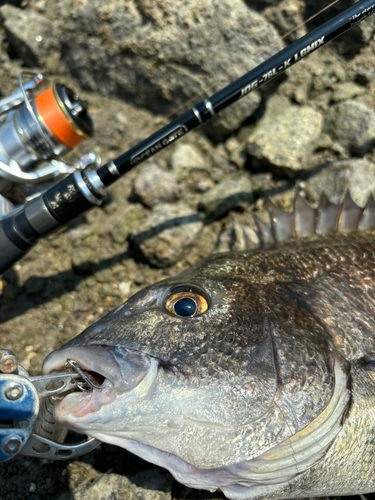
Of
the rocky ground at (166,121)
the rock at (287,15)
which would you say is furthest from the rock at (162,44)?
the rock at (287,15)

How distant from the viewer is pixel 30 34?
2.67 m

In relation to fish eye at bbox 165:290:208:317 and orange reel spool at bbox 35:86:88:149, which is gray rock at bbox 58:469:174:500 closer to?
fish eye at bbox 165:290:208:317

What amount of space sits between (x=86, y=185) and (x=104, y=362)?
3.01 feet

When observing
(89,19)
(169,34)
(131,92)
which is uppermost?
(89,19)

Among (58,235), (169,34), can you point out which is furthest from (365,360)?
(169,34)

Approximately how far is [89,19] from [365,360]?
8.97ft

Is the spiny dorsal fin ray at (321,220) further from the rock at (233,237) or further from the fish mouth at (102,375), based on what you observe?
the fish mouth at (102,375)

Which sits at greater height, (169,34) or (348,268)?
(169,34)

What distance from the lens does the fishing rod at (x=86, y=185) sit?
1.78m

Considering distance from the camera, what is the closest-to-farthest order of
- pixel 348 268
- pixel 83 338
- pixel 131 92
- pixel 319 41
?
pixel 83 338 → pixel 348 268 → pixel 319 41 → pixel 131 92

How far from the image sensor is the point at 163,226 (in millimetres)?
2426

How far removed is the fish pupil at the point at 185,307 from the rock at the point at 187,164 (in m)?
1.42

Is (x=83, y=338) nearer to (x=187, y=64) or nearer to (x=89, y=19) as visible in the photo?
(x=187, y=64)

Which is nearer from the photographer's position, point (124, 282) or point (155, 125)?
point (124, 282)
